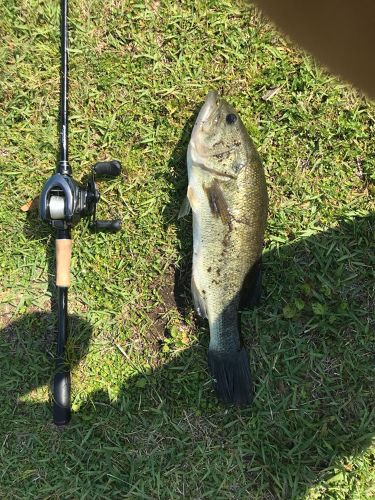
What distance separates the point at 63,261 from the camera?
3299 mm

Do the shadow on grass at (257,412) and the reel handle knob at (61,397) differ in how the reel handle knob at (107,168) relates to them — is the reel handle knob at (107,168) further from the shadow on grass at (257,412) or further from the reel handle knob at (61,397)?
the reel handle knob at (61,397)

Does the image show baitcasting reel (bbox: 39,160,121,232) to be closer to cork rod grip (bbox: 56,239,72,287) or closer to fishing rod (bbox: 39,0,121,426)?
fishing rod (bbox: 39,0,121,426)

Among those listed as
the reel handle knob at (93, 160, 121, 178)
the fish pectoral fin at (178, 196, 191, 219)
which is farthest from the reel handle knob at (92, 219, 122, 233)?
the fish pectoral fin at (178, 196, 191, 219)

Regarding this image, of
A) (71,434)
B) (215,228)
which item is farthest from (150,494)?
(215,228)

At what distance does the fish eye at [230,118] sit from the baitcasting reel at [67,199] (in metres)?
0.86

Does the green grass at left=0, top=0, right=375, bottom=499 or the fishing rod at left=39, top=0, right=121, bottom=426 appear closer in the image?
the fishing rod at left=39, top=0, right=121, bottom=426

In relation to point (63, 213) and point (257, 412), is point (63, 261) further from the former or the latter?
point (257, 412)

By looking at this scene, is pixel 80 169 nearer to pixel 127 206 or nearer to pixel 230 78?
pixel 127 206

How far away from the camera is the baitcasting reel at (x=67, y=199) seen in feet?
10.2

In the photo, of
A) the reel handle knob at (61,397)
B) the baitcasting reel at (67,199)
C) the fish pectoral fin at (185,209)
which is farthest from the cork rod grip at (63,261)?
the fish pectoral fin at (185,209)

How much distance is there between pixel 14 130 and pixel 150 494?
2.88m

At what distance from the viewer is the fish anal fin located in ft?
10.4

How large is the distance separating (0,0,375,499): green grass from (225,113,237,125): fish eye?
38 centimetres

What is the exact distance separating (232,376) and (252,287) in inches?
25.0
